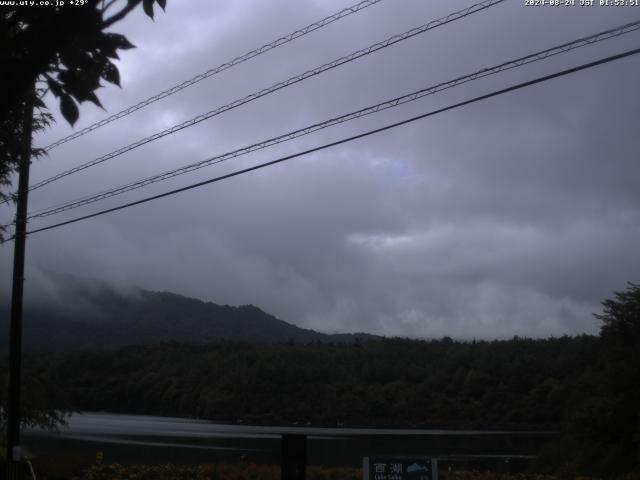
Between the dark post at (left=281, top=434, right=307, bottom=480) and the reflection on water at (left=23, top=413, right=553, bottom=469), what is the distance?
49.2ft

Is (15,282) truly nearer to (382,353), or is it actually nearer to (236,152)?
(236,152)

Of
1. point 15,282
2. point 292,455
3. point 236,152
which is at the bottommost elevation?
point 292,455

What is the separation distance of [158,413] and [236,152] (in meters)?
56.6

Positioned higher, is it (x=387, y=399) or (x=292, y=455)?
(x=387, y=399)

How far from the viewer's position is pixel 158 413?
68062 mm

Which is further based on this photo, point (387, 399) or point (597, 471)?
point (387, 399)

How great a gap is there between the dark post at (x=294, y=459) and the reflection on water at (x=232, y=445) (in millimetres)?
14986

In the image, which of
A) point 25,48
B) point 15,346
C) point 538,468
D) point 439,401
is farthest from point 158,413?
point 25,48

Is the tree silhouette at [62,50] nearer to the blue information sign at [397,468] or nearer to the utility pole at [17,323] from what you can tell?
the blue information sign at [397,468]

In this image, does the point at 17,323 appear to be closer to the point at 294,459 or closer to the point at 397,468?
the point at 294,459

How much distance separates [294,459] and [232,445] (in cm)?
2812

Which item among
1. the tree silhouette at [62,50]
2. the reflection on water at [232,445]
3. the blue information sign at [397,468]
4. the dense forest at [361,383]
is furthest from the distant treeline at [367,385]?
the tree silhouette at [62,50]

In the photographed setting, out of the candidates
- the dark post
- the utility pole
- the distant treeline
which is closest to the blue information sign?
the dark post

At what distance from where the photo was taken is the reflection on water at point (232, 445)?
31.0 meters
